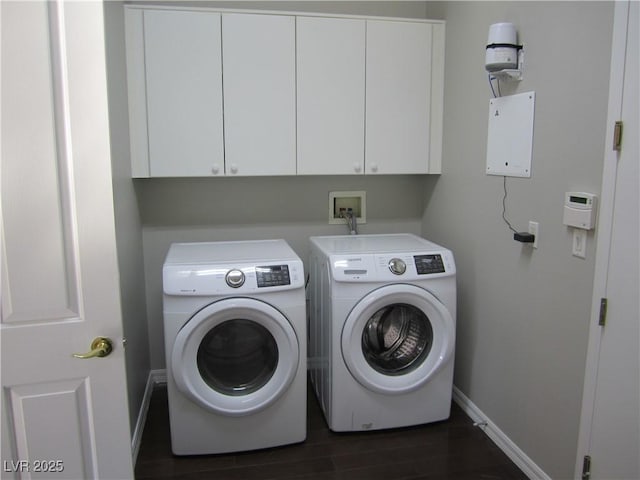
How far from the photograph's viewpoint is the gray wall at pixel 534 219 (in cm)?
190

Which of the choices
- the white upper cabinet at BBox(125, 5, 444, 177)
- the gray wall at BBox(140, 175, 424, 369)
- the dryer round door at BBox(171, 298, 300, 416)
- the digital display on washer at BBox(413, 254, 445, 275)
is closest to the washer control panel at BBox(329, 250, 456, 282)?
the digital display on washer at BBox(413, 254, 445, 275)

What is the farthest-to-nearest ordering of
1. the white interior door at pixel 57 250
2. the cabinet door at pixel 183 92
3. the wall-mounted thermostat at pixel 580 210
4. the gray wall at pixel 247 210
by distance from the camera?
1. the gray wall at pixel 247 210
2. the cabinet door at pixel 183 92
3. the wall-mounted thermostat at pixel 580 210
4. the white interior door at pixel 57 250

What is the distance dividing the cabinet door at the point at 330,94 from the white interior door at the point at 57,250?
1529mm

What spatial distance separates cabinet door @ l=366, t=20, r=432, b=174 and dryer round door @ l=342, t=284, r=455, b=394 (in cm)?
81

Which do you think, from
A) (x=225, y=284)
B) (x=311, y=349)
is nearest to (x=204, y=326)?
(x=225, y=284)

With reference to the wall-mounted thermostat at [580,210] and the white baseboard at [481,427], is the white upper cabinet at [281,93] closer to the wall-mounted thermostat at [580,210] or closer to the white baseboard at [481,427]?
the wall-mounted thermostat at [580,210]

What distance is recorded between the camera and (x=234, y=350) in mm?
2479

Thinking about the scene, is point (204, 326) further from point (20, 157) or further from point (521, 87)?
point (521, 87)

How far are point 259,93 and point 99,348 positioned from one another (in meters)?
1.69

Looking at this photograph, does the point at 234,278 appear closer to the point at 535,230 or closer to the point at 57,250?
the point at 57,250

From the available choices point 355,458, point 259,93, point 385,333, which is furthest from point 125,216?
point 355,458

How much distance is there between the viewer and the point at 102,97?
1.36 metres

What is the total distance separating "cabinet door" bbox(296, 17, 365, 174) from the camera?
2732mm

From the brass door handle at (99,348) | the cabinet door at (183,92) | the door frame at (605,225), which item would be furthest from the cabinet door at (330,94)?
the brass door handle at (99,348)
